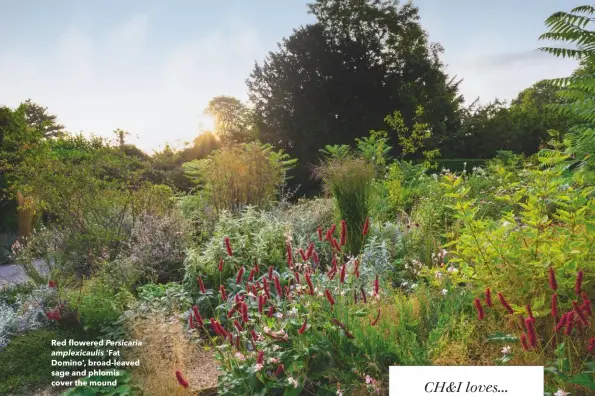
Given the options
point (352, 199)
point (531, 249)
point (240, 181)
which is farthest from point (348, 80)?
point (531, 249)

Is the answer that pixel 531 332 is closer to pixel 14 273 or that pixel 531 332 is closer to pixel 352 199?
pixel 352 199

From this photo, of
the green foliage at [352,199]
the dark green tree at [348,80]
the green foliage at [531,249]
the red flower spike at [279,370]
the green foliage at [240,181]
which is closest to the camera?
the red flower spike at [279,370]

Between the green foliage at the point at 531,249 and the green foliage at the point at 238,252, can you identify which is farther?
the green foliage at the point at 238,252

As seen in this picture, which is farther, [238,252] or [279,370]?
[238,252]

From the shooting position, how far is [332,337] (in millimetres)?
2816

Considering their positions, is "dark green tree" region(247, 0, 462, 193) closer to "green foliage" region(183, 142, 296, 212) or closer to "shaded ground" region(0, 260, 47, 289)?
"green foliage" region(183, 142, 296, 212)

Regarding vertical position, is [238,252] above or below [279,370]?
above

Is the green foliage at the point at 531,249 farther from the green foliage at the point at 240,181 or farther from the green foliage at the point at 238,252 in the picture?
the green foliage at the point at 240,181

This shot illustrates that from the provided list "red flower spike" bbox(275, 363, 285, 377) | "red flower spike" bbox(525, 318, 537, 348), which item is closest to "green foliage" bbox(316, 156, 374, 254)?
"red flower spike" bbox(275, 363, 285, 377)

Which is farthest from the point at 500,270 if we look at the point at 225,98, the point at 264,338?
the point at 225,98

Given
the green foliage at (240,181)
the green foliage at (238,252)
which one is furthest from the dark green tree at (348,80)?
the green foliage at (238,252)

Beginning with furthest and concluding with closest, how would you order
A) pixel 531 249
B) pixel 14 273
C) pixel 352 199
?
pixel 14 273, pixel 352 199, pixel 531 249

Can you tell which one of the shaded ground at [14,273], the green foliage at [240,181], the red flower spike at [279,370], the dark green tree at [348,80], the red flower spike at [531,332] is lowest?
the red flower spike at [279,370]

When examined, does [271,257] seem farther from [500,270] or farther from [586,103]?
[586,103]
